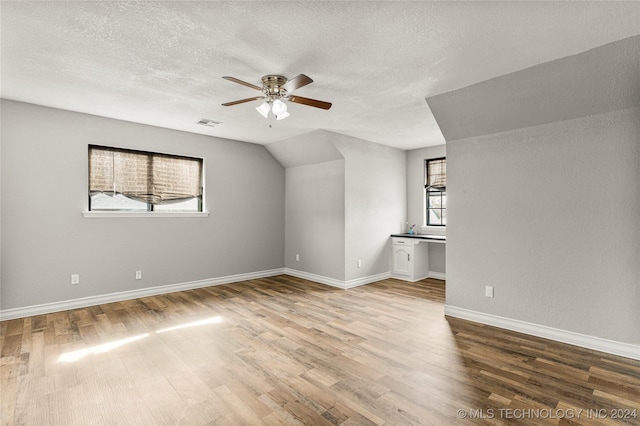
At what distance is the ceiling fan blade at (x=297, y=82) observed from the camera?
2496 mm

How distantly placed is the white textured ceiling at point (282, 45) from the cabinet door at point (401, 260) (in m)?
3.07

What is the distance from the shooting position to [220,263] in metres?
5.62

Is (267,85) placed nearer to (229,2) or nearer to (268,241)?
(229,2)

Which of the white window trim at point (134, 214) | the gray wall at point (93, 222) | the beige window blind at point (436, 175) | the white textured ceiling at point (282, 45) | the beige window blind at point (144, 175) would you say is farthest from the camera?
the beige window blind at point (436, 175)

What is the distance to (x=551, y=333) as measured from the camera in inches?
126

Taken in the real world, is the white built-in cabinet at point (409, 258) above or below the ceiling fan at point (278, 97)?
below

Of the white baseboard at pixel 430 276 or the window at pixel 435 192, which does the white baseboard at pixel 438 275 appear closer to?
the white baseboard at pixel 430 276

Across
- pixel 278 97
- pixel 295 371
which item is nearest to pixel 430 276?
pixel 295 371

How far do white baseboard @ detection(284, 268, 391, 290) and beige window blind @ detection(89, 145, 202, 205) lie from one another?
93.3 inches

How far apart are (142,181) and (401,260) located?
466cm

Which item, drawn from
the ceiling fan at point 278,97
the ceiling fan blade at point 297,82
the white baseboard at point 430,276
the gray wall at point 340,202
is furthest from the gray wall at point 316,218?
the ceiling fan blade at point 297,82

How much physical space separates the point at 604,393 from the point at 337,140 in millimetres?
4204

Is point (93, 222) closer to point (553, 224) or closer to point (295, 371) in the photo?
point (295, 371)

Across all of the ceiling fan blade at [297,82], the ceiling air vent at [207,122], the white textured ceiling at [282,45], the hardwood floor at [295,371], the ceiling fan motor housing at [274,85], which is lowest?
the hardwood floor at [295,371]
